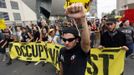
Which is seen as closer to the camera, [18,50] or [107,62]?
[107,62]

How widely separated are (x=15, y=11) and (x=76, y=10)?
6543 cm

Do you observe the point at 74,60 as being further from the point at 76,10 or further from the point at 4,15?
the point at 4,15

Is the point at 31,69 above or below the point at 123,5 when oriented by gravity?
above

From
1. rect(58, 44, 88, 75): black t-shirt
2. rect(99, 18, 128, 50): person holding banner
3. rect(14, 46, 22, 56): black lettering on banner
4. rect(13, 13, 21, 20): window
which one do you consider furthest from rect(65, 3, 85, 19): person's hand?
rect(13, 13, 21, 20): window

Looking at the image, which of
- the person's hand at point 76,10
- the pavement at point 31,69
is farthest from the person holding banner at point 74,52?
the pavement at point 31,69

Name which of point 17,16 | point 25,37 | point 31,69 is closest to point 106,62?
point 31,69

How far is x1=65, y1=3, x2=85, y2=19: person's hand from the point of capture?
288 centimetres

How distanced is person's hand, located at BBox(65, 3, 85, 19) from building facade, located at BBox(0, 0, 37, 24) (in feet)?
183

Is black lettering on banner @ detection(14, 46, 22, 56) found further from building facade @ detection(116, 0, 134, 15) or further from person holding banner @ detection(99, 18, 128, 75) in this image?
building facade @ detection(116, 0, 134, 15)

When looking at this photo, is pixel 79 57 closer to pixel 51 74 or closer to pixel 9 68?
pixel 51 74

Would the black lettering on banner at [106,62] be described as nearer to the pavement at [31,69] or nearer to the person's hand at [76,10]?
the pavement at [31,69]

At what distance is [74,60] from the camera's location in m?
3.51

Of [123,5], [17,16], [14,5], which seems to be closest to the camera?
[14,5]

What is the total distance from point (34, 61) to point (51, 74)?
2.19 m
